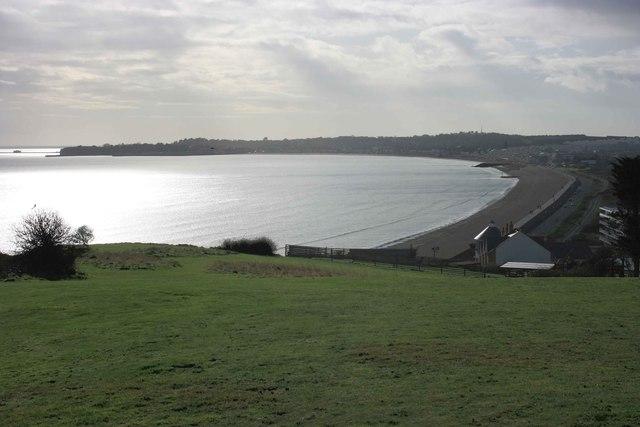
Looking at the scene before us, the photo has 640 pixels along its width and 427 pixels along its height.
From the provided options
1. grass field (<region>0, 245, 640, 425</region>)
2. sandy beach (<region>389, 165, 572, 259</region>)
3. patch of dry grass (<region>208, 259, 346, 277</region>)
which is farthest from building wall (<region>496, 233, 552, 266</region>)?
grass field (<region>0, 245, 640, 425</region>)

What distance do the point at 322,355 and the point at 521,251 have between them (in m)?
40.9

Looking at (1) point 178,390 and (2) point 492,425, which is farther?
(1) point 178,390

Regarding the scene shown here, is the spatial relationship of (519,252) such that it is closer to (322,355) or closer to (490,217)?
(490,217)

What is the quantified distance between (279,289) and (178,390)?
11.4 meters

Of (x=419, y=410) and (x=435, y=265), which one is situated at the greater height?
(x=419, y=410)

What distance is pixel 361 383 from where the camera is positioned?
10492 millimetres

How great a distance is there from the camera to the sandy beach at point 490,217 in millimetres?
62625

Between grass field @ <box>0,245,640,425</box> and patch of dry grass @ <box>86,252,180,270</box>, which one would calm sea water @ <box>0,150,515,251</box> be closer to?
patch of dry grass @ <box>86,252,180,270</box>

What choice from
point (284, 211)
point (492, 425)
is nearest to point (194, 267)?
point (492, 425)

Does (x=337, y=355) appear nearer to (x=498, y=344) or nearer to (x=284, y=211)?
(x=498, y=344)

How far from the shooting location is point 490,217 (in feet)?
285

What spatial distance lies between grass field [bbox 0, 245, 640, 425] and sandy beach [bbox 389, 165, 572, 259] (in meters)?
39.0

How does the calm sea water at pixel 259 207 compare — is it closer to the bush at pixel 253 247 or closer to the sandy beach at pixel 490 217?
the sandy beach at pixel 490 217

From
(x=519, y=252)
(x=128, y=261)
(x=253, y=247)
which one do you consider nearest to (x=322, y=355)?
(x=128, y=261)
